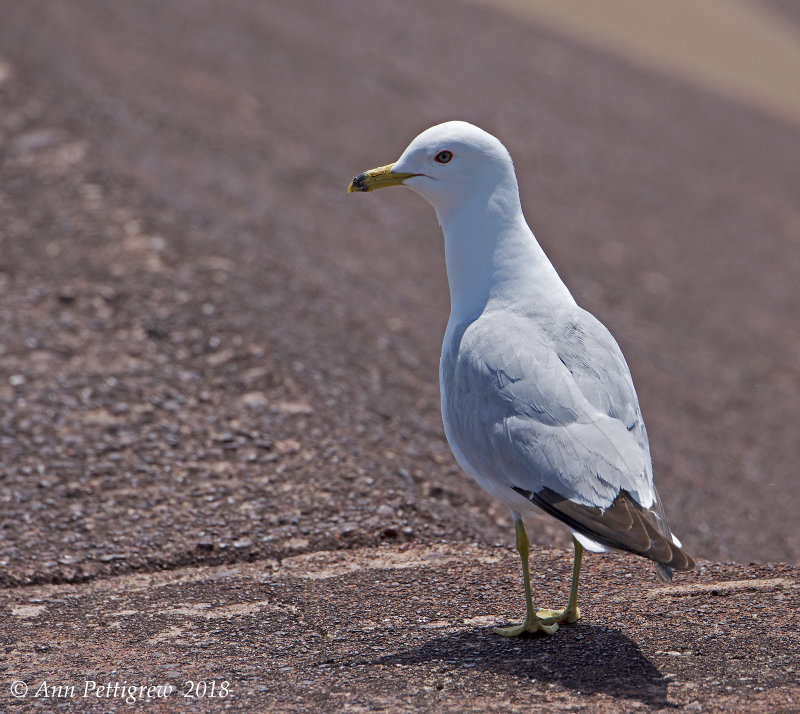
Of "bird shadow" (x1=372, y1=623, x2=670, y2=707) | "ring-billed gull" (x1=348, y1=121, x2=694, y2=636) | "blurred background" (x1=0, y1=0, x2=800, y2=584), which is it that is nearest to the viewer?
"bird shadow" (x1=372, y1=623, x2=670, y2=707)

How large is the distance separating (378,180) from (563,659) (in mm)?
2607

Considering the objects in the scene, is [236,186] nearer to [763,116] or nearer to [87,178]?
[87,178]

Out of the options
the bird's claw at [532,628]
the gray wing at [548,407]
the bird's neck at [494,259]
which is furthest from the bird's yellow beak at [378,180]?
the bird's claw at [532,628]

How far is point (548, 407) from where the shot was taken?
4.74 meters

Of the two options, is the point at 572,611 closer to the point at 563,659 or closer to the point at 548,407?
the point at 563,659

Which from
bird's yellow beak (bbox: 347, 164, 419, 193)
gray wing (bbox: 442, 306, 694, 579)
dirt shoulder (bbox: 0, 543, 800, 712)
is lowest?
dirt shoulder (bbox: 0, 543, 800, 712)

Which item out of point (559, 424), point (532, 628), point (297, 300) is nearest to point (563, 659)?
point (532, 628)

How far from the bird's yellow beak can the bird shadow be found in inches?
91.1

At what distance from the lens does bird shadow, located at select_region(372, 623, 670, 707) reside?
4.34 metres

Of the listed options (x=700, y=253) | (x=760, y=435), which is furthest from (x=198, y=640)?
(x=700, y=253)

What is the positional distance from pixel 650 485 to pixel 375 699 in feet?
4.82

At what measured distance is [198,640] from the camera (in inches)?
204

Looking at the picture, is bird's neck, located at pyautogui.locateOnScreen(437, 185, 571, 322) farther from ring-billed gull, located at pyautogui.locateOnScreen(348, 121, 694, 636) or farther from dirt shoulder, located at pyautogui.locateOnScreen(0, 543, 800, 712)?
dirt shoulder, located at pyautogui.locateOnScreen(0, 543, 800, 712)

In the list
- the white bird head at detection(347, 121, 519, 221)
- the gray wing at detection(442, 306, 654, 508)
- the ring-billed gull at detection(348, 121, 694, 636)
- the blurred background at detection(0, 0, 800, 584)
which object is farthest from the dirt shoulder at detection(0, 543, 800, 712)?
the white bird head at detection(347, 121, 519, 221)
